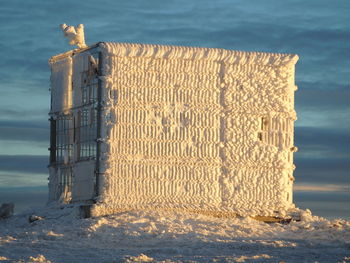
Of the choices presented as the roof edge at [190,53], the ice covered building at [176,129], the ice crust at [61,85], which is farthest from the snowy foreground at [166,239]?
the roof edge at [190,53]

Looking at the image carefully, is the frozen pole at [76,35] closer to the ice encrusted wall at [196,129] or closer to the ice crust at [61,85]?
the ice crust at [61,85]

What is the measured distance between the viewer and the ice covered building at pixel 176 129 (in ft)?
95.5

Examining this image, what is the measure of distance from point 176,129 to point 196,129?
704 millimetres

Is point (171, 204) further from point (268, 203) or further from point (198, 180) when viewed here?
point (268, 203)

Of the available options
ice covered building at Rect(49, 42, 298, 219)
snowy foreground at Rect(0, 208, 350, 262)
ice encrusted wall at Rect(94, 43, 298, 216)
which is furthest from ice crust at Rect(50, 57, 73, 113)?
snowy foreground at Rect(0, 208, 350, 262)

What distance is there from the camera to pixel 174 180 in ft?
97.2

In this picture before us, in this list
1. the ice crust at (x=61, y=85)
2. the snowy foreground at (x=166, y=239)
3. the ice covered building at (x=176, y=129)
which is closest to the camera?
the snowy foreground at (x=166, y=239)

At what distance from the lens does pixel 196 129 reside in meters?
30.0

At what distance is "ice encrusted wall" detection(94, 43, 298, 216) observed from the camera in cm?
2912

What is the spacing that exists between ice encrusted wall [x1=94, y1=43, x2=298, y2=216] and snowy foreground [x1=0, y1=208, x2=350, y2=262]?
942mm

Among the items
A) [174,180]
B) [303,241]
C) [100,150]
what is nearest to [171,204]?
[174,180]

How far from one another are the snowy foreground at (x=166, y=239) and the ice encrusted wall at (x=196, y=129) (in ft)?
3.09

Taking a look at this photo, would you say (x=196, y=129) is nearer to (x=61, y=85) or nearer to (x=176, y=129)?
(x=176, y=129)

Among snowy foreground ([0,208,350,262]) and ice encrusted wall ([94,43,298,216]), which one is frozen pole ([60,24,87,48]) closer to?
ice encrusted wall ([94,43,298,216])
